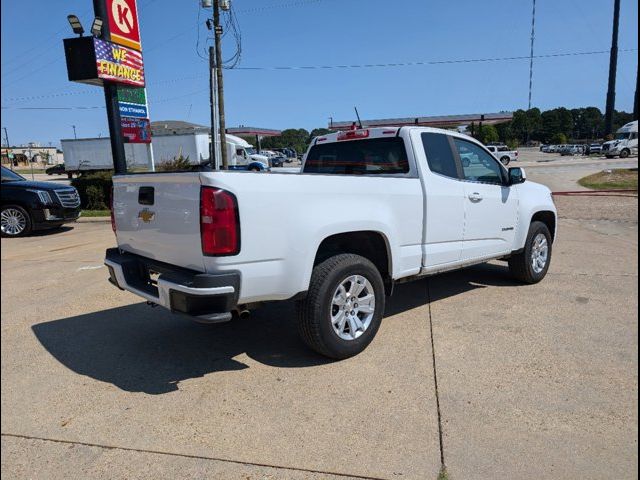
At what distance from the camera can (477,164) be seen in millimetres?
5105

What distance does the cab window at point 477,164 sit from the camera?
4.91m

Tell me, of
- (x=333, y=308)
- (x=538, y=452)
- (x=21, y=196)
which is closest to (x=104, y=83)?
(x=21, y=196)

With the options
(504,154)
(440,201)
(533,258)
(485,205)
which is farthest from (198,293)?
(504,154)

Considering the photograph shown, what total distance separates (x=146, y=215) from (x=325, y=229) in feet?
4.41

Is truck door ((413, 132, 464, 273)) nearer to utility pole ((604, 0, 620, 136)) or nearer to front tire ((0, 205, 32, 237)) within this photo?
front tire ((0, 205, 32, 237))

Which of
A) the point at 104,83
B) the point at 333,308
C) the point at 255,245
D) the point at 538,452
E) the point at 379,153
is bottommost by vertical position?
the point at 538,452

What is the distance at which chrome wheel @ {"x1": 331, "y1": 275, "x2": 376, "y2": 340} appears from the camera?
3635 mm

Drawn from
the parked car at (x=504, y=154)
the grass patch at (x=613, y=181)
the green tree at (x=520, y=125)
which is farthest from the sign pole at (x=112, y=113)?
the green tree at (x=520, y=125)

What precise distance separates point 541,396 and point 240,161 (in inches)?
1362

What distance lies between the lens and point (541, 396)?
3.15 meters

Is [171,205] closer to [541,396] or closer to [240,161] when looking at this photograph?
[541,396]

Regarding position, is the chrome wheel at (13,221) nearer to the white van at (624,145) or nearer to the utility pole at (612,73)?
the utility pole at (612,73)

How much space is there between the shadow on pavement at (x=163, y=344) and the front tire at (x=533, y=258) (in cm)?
118

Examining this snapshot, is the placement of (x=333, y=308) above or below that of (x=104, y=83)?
below
